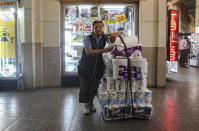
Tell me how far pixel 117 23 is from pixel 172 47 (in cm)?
243

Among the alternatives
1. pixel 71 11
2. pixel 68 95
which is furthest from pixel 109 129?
pixel 71 11

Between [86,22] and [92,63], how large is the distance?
352cm

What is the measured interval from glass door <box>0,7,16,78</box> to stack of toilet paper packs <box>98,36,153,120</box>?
4.22m

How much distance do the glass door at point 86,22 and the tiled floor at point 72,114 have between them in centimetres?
172

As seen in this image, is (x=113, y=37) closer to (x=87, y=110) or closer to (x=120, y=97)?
(x=120, y=97)

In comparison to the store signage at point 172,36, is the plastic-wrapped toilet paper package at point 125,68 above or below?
below

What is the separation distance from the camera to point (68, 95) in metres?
6.27

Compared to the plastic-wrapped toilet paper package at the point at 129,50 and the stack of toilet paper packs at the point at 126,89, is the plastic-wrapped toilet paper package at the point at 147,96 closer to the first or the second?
the stack of toilet paper packs at the point at 126,89

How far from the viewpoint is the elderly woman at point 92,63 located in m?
4.34

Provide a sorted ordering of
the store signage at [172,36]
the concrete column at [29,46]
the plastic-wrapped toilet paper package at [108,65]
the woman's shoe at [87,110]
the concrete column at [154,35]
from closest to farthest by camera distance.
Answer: the plastic-wrapped toilet paper package at [108,65] → the woman's shoe at [87,110] → the concrete column at [29,46] → the concrete column at [154,35] → the store signage at [172,36]

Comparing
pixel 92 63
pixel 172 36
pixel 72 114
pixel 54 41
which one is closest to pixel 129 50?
pixel 92 63

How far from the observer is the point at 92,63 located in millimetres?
4480

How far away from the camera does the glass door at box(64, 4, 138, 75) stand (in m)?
7.56

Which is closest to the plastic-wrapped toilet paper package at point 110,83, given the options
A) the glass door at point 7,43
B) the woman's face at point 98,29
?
the woman's face at point 98,29
